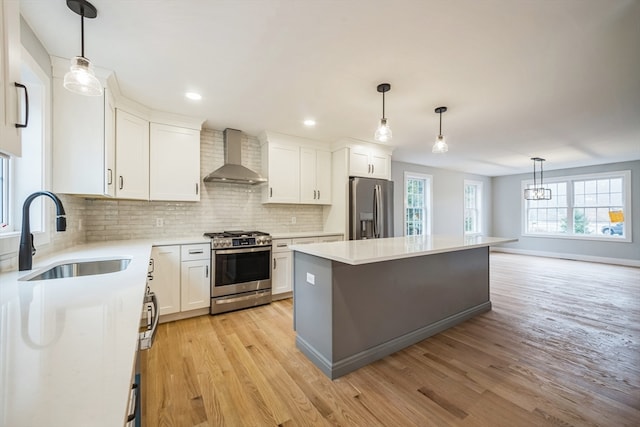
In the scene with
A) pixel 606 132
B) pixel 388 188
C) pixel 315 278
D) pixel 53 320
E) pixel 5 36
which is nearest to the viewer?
pixel 53 320

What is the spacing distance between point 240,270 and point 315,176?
191 centimetres

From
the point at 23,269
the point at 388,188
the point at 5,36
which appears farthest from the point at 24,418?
the point at 388,188

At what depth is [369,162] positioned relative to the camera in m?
4.46

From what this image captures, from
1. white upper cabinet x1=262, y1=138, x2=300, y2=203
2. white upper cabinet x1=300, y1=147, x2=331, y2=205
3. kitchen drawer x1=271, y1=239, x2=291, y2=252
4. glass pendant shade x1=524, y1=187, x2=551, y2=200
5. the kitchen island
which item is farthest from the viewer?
glass pendant shade x1=524, y1=187, x2=551, y2=200

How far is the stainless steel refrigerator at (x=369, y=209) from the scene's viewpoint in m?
4.17

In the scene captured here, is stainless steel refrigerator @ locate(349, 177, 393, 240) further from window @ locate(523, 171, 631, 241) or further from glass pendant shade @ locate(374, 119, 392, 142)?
window @ locate(523, 171, 631, 241)

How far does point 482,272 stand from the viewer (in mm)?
3350

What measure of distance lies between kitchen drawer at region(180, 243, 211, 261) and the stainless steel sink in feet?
3.35

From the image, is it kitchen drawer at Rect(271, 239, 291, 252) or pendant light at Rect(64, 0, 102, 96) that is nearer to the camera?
pendant light at Rect(64, 0, 102, 96)

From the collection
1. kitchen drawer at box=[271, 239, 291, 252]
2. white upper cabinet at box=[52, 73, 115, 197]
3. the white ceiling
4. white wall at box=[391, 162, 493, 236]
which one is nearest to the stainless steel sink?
white upper cabinet at box=[52, 73, 115, 197]

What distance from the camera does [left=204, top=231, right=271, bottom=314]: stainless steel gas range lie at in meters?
3.18

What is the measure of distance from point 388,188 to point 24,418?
4.46 m

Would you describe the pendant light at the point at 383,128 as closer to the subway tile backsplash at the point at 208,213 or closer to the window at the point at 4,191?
the subway tile backsplash at the point at 208,213

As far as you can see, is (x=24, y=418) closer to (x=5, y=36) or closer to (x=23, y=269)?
(x=5, y=36)
